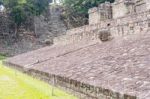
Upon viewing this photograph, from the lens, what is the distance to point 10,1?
164 feet

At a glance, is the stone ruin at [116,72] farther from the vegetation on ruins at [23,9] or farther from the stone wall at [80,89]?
the vegetation on ruins at [23,9]

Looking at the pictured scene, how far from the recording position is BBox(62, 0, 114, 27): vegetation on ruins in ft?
163

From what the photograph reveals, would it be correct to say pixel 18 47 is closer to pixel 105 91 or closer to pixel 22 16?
pixel 22 16

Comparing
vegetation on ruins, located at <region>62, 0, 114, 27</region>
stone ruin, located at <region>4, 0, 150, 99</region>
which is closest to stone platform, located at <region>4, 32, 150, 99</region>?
stone ruin, located at <region>4, 0, 150, 99</region>

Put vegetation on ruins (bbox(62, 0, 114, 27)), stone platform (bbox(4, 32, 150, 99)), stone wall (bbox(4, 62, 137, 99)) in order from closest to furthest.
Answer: stone platform (bbox(4, 32, 150, 99)), stone wall (bbox(4, 62, 137, 99)), vegetation on ruins (bbox(62, 0, 114, 27))

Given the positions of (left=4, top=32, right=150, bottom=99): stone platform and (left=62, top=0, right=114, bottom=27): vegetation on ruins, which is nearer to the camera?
(left=4, top=32, right=150, bottom=99): stone platform

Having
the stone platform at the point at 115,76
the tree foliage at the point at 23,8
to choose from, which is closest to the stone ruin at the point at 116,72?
the stone platform at the point at 115,76

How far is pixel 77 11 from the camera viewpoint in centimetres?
5300

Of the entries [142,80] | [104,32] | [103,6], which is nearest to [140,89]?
[142,80]

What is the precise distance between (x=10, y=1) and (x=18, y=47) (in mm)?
6597

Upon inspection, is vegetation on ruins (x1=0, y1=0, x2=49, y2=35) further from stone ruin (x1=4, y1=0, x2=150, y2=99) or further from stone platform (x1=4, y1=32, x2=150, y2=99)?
stone platform (x1=4, y1=32, x2=150, y2=99)

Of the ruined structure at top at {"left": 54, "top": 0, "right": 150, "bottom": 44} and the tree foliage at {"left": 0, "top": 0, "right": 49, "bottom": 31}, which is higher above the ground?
the tree foliage at {"left": 0, "top": 0, "right": 49, "bottom": 31}

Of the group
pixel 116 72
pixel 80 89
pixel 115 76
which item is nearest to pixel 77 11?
pixel 80 89

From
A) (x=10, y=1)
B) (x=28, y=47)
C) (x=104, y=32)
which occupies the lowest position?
(x=28, y=47)
